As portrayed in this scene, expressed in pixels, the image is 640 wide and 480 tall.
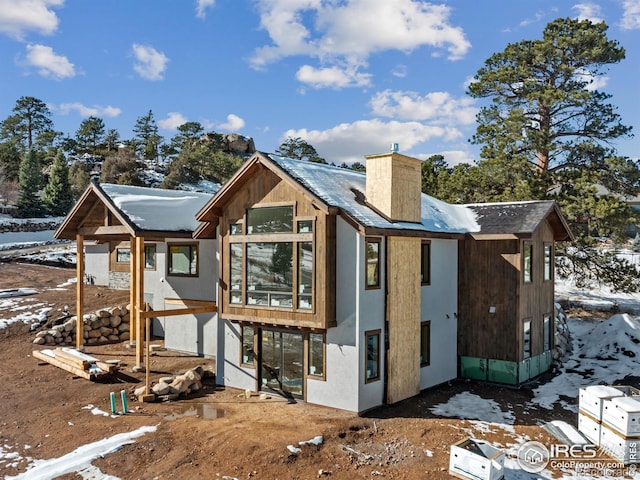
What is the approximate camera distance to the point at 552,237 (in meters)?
19.0

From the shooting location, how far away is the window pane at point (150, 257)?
20.8 m

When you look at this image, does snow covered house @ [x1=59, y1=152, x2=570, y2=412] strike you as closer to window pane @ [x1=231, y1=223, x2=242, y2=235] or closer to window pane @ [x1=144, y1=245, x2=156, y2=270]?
window pane @ [x1=231, y1=223, x2=242, y2=235]

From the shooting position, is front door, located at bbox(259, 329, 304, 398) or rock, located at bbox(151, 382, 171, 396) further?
rock, located at bbox(151, 382, 171, 396)

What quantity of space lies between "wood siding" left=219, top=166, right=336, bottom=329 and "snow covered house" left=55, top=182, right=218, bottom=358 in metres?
2.09

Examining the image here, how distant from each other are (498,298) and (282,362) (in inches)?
310

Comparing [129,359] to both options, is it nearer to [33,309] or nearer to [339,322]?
[33,309]

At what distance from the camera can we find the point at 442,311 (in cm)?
1656

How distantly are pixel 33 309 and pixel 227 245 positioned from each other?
13.4m

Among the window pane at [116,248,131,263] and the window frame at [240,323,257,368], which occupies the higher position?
the window pane at [116,248,131,263]

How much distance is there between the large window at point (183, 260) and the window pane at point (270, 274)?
5.22m

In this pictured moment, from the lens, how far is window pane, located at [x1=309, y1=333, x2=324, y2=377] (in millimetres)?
13516

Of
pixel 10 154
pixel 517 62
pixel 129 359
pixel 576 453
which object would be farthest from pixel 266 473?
pixel 10 154

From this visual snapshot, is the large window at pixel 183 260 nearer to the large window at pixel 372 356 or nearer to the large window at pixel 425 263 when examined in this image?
the large window at pixel 372 356

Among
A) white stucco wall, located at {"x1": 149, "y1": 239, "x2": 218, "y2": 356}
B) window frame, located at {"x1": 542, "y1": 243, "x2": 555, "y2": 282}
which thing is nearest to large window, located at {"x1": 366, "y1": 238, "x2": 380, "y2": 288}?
white stucco wall, located at {"x1": 149, "y1": 239, "x2": 218, "y2": 356}
